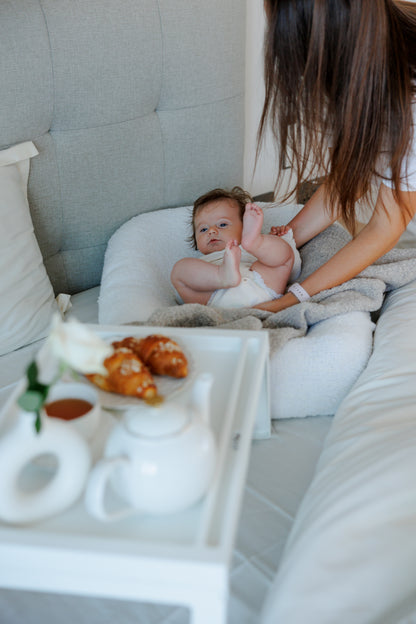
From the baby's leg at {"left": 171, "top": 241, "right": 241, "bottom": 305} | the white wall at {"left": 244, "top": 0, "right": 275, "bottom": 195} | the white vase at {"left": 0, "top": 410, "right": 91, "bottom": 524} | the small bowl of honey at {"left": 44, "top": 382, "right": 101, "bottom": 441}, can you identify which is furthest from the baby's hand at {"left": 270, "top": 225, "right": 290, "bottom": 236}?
the white vase at {"left": 0, "top": 410, "right": 91, "bottom": 524}

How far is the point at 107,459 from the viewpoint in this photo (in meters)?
0.67

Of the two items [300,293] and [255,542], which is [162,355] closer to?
[255,542]

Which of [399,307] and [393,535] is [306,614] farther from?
[399,307]

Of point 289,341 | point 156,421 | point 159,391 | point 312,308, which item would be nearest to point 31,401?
point 156,421

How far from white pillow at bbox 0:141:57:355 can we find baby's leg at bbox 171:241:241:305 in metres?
0.33

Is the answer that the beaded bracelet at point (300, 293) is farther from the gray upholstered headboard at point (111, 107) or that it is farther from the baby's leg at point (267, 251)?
the gray upholstered headboard at point (111, 107)

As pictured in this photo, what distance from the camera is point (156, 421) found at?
681 mm

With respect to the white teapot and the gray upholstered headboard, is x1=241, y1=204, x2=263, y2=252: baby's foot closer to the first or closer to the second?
the gray upholstered headboard

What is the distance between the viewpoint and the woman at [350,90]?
108 cm

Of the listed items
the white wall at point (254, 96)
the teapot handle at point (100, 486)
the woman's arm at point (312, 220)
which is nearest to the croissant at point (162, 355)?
the teapot handle at point (100, 486)

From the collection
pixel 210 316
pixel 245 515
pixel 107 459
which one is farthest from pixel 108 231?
pixel 107 459

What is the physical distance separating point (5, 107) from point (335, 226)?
89 centimetres

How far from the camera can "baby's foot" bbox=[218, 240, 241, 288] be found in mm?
1355

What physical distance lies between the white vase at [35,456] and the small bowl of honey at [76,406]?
69 mm
